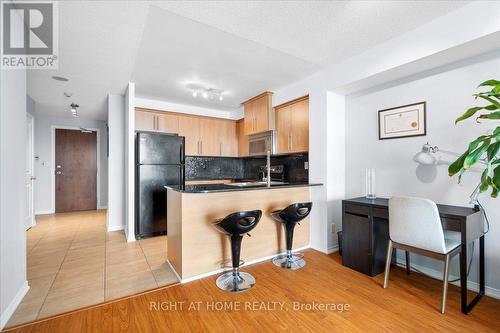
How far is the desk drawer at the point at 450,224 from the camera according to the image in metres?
1.91

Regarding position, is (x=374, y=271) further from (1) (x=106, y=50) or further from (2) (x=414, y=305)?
(1) (x=106, y=50)

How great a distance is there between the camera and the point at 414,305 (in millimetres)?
1965

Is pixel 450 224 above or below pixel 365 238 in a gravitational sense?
above

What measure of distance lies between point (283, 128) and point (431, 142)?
1987mm

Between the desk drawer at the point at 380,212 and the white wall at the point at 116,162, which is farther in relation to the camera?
the white wall at the point at 116,162

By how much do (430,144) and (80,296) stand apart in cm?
368

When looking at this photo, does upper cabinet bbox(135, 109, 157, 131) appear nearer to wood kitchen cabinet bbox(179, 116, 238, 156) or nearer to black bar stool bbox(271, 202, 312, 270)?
wood kitchen cabinet bbox(179, 116, 238, 156)

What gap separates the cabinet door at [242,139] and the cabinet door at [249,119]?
0.35 m

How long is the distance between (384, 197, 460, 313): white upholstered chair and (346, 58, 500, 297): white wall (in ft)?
1.67

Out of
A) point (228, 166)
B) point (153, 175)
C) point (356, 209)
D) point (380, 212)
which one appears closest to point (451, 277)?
point (380, 212)

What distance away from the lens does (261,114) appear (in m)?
4.18

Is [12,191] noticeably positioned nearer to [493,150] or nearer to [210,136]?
[210,136]

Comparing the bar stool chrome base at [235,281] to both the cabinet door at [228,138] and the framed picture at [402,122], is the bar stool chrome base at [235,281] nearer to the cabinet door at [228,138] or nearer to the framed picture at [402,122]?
the framed picture at [402,122]

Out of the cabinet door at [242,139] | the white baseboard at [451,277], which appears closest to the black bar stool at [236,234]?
the white baseboard at [451,277]
